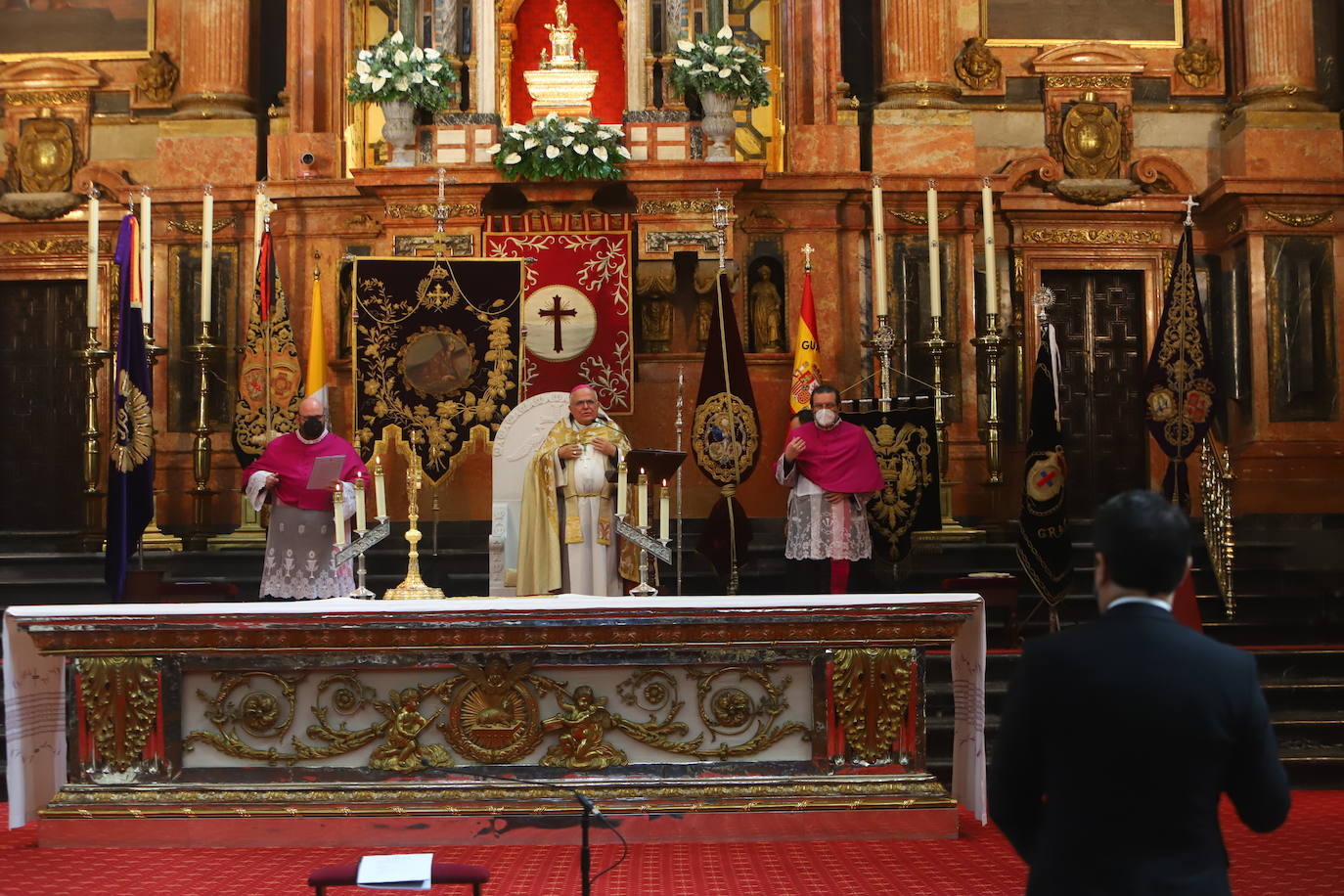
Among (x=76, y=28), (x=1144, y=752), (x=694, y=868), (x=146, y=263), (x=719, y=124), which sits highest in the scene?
(x=76, y=28)

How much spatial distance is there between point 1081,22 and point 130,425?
26.2 ft

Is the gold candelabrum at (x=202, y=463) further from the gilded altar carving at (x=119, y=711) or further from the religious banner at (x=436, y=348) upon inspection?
the gilded altar carving at (x=119, y=711)

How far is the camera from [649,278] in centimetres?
1099

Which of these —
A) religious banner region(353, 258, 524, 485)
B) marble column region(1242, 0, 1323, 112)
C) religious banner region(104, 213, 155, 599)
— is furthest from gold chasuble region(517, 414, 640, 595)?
A: marble column region(1242, 0, 1323, 112)

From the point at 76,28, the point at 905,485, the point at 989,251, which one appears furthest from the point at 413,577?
the point at 76,28

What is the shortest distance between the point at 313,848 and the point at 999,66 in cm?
861

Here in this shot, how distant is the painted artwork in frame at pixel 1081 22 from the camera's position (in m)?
12.4

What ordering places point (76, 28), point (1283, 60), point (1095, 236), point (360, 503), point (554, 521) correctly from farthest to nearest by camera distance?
point (76, 28)
point (1095, 236)
point (1283, 60)
point (554, 521)
point (360, 503)

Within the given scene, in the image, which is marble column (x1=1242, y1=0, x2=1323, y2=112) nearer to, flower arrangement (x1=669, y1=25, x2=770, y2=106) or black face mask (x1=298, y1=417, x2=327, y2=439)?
flower arrangement (x1=669, y1=25, x2=770, y2=106)

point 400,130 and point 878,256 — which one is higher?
point 400,130

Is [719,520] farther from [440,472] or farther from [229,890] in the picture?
[229,890]

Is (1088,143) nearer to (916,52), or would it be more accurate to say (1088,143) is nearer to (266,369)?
(916,52)

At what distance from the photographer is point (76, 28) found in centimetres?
1250

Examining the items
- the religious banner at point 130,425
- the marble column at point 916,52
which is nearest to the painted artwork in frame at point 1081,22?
the marble column at point 916,52
